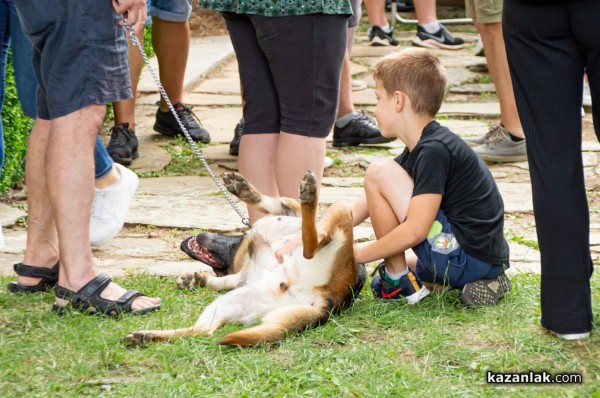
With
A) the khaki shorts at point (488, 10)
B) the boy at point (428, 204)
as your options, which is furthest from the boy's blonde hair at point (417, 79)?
the khaki shorts at point (488, 10)

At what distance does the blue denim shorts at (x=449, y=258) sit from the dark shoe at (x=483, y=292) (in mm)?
28

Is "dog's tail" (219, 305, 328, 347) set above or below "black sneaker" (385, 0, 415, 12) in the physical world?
above

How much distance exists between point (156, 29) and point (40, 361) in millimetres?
4026

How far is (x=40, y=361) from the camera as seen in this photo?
3.13 m

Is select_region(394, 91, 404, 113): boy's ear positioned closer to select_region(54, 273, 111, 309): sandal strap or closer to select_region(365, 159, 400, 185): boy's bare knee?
select_region(365, 159, 400, 185): boy's bare knee

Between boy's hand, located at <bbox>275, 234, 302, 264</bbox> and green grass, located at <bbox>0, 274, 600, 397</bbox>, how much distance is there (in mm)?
340

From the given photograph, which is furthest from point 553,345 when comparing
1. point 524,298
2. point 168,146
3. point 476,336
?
point 168,146

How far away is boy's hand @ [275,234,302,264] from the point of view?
3.72 metres

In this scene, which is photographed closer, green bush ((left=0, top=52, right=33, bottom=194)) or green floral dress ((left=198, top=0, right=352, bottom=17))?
green floral dress ((left=198, top=0, right=352, bottom=17))

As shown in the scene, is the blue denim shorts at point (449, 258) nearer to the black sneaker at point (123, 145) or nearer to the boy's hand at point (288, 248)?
the boy's hand at point (288, 248)

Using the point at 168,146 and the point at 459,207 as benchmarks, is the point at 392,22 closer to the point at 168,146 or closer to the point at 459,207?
the point at 168,146

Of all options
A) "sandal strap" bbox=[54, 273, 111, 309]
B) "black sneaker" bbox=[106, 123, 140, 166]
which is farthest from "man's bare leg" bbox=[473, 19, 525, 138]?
"sandal strap" bbox=[54, 273, 111, 309]

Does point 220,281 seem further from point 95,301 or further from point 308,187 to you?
point 308,187

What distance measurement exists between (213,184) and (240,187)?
6.57 feet
